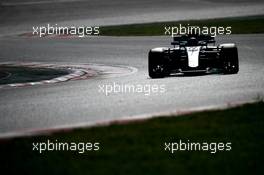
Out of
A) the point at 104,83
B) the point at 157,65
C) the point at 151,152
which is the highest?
the point at 151,152

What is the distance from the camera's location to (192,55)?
12.5 meters

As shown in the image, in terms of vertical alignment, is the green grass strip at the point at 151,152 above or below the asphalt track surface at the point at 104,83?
above

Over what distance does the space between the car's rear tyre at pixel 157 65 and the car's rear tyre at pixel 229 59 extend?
0.95 m

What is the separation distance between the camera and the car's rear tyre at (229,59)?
→ 498 inches

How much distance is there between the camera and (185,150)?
6.95 metres

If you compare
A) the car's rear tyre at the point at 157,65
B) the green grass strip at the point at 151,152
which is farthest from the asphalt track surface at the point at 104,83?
the green grass strip at the point at 151,152

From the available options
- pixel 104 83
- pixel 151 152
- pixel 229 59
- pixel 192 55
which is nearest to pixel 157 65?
pixel 192 55

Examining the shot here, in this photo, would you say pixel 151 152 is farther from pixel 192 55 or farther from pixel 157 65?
pixel 157 65

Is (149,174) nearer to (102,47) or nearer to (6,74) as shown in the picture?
(6,74)

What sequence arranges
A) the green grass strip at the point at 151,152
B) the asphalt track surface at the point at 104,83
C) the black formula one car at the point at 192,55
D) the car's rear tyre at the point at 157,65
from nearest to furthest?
1. the green grass strip at the point at 151,152
2. the asphalt track surface at the point at 104,83
3. the black formula one car at the point at 192,55
4. the car's rear tyre at the point at 157,65

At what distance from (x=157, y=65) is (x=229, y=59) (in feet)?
3.87

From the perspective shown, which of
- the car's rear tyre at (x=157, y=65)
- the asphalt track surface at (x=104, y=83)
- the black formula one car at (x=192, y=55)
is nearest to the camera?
the asphalt track surface at (x=104, y=83)

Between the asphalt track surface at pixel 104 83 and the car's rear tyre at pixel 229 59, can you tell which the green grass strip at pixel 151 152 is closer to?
the asphalt track surface at pixel 104 83

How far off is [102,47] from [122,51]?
1.32 m
